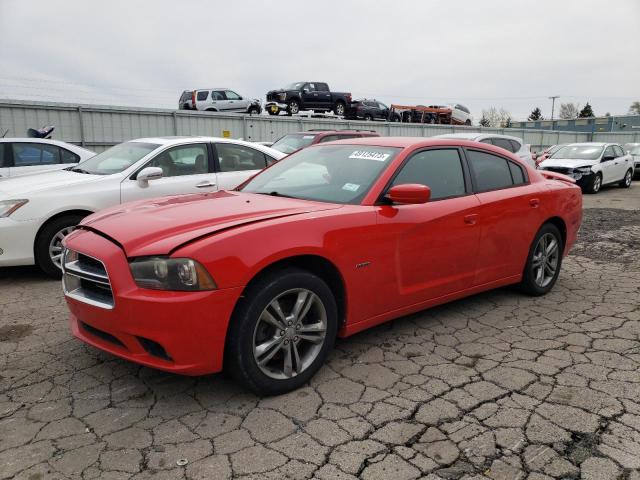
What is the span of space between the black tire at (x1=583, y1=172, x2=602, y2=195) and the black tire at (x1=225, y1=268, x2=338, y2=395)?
583 inches

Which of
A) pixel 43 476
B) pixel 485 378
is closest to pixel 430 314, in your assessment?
pixel 485 378

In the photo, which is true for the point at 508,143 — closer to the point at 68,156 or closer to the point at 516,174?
the point at 516,174

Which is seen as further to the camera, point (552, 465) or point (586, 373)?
point (586, 373)

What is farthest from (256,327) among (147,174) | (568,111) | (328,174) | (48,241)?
(568,111)

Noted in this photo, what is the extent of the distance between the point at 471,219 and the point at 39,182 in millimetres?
4819

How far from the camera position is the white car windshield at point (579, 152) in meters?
16.1

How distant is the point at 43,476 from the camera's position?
2334 millimetres

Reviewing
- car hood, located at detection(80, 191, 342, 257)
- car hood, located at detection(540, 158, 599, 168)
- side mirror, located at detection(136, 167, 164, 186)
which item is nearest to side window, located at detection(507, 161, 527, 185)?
car hood, located at detection(80, 191, 342, 257)

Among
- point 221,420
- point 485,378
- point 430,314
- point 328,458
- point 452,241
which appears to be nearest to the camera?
point 328,458

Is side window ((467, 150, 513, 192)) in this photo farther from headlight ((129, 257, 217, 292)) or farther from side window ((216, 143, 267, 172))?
side window ((216, 143, 267, 172))

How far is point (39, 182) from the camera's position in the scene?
586 cm

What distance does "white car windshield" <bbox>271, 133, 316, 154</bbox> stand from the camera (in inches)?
477

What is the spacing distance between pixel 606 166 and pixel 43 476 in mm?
17448

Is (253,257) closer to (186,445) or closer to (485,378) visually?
(186,445)
